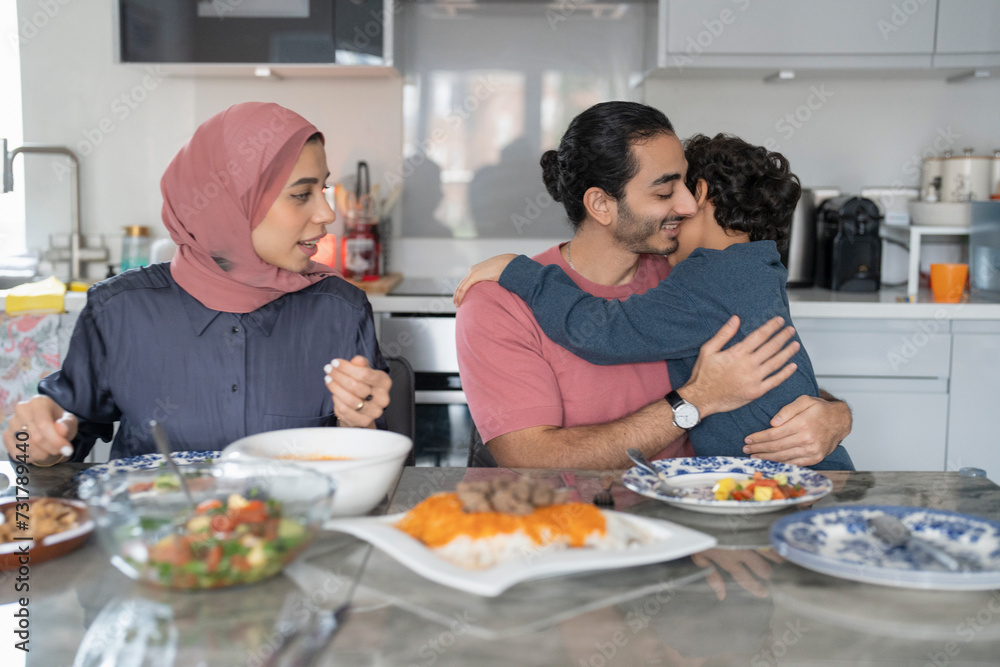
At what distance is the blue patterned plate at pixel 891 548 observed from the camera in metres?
0.78

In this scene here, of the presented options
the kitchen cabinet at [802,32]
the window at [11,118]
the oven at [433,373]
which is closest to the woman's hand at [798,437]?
the oven at [433,373]

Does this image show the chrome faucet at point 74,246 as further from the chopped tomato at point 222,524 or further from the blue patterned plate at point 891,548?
the blue patterned plate at point 891,548

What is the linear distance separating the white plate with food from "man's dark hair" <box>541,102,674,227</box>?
3.22 ft

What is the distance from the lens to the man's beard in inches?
68.1

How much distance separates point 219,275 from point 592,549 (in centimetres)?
93

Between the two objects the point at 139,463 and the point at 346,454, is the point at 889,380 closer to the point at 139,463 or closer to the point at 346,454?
the point at 346,454

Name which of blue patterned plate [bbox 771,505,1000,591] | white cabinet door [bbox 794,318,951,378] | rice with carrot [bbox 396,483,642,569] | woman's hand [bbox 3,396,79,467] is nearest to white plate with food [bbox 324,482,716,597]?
rice with carrot [bbox 396,483,642,569]

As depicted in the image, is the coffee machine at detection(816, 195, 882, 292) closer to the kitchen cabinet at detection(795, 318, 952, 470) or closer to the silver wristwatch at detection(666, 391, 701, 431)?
the kitchen cabinet at detection(795, 318, 952, 470)

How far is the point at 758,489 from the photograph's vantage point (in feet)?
3.31

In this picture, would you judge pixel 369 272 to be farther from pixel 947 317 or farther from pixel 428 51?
pixel 947 317


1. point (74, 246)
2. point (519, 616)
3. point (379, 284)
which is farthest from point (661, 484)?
point (74, 246)

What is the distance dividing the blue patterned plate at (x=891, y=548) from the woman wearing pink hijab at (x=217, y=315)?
0.85 m

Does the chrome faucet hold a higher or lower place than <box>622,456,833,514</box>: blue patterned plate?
higher

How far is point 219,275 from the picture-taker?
150cm
